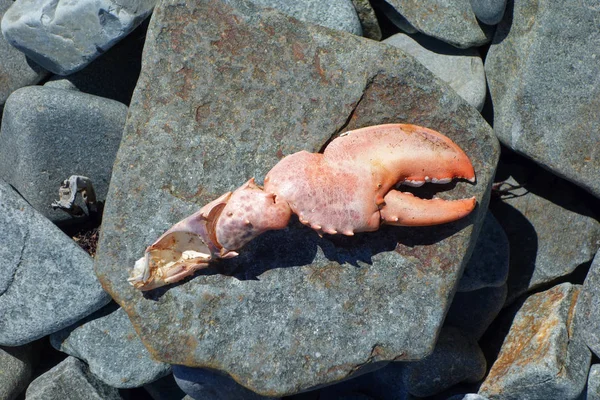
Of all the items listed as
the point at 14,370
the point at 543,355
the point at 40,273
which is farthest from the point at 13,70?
the point at 543,355

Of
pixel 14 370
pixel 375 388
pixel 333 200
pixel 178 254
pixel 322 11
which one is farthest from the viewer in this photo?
pixel 375 388

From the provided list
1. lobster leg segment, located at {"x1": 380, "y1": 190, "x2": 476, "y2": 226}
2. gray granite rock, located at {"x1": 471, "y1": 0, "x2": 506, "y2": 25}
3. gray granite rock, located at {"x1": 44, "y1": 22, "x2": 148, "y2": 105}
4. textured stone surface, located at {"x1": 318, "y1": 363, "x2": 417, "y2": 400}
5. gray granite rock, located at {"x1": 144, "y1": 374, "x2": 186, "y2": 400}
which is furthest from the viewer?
gray granite rock, located at {"x1": 144, "y1": 374, "x2": 186, "y2": 400}

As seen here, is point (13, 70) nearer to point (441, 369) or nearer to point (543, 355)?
point (441, 369)

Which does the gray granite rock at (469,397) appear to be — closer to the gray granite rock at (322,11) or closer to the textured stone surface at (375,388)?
the textured stone surface at (375,388)

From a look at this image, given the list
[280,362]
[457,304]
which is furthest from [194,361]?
[457,304]

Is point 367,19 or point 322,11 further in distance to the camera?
point 367,19

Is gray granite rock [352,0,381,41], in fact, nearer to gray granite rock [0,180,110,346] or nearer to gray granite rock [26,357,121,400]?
gray granite rock [0,180,110,346]

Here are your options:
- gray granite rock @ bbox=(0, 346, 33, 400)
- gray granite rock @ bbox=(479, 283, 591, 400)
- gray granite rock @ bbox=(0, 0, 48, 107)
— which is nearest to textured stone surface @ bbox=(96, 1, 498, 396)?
gray granite rock @ bbox=(479, 283, 591, 400)
